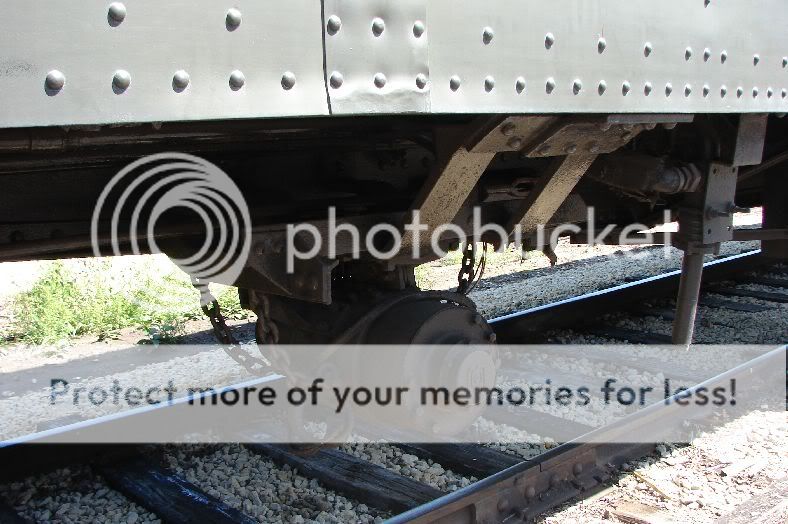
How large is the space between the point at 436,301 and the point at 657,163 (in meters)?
1.08

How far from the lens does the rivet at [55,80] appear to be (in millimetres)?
1180

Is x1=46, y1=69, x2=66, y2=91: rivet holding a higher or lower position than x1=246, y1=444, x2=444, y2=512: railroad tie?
higher

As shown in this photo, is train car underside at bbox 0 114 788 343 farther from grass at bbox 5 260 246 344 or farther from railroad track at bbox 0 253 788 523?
grass at bbox 5 260 246 344

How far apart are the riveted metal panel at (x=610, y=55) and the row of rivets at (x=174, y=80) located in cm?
36

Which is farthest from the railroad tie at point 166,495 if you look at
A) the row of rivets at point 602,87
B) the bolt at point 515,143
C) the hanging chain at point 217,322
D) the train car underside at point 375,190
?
the row of rivets at point 602,87

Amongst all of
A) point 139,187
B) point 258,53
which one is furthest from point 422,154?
point 258,53

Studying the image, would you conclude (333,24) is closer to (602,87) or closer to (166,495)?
(602,87)

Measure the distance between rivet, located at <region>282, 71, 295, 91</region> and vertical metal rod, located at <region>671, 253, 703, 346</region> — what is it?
2665mm

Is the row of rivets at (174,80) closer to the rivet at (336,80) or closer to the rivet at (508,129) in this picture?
the rivet at (336,80)

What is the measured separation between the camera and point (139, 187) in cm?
252

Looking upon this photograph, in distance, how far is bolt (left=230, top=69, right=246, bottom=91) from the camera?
139 cm

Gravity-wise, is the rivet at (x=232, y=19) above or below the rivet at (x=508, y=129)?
above

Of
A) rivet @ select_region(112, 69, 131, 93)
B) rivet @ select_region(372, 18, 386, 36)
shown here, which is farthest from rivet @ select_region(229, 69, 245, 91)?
rivet @ select_region(372, 18, 386, 36)

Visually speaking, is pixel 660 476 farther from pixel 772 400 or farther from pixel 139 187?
pixel 139 187
